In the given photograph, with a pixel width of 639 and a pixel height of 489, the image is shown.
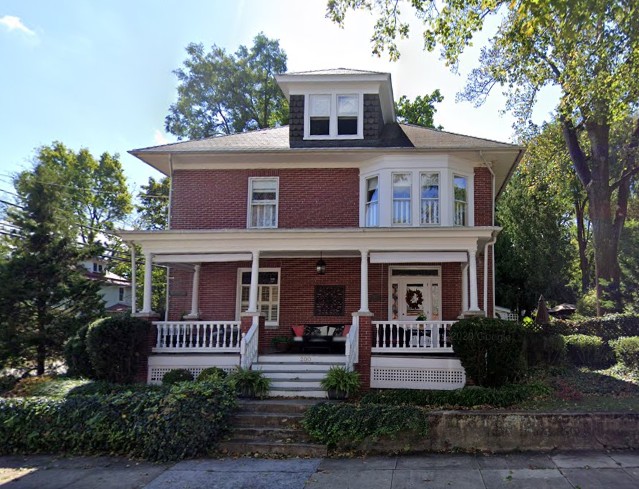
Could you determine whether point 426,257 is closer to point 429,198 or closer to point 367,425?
point 429,198

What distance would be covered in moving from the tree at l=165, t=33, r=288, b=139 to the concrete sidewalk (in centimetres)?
2786

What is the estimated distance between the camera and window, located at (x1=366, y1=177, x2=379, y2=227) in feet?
48.3

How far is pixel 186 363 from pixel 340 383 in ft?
13.5

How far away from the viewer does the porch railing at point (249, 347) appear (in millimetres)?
11224

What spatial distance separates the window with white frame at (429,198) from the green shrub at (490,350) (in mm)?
4544

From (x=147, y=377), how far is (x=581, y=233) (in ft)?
110

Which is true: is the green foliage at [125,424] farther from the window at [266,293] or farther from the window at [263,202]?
the window at [263,202]

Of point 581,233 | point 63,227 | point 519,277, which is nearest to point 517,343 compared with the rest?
point 63,227

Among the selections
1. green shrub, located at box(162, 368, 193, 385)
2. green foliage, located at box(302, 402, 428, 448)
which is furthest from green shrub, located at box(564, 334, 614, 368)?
green shrub, located at box(162, 368, 193, 385)

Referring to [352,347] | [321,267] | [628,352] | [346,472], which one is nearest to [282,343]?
[321,267]

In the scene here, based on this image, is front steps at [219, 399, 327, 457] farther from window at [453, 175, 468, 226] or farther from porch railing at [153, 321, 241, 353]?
window at [453, 175, 468, 226]

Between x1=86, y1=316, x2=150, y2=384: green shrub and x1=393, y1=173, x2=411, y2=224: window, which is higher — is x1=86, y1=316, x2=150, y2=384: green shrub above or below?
below

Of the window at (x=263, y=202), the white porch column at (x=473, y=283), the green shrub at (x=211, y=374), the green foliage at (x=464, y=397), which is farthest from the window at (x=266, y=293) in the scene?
the white porch column at (x=473, y=283)

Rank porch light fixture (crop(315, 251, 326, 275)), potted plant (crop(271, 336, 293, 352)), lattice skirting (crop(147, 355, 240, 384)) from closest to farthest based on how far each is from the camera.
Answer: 1. lattice skirting (crop(147, 355, 240, 384))
2. potted plant (crop(271, 336, 293, 352))
3. porch light fixture (crop(315, 251, 326, 275))
